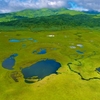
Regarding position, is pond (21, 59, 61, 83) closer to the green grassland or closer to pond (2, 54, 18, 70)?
the green grassland

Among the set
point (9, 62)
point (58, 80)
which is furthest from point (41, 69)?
point (9, 62)

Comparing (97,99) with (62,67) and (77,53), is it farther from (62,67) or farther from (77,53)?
(77,53)

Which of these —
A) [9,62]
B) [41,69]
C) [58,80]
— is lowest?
[9,62]

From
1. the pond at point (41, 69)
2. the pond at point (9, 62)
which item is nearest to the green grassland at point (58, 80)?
the pond at point (9, 62)

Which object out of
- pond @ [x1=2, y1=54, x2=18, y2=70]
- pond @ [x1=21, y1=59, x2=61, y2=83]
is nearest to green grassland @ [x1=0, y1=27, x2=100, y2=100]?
pond @ [x1=2, y1=54, x2=18, y2=70]

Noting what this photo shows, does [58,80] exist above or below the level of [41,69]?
above

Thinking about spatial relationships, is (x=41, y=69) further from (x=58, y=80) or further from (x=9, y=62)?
(x=9, y=62)

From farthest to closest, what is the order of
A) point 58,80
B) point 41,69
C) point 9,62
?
point 9,62
point 41,69
point 58,80

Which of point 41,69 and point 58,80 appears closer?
point 58,80

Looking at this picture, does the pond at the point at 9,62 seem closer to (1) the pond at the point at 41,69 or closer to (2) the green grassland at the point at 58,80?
(2) the green grassland at the point at 58,80
